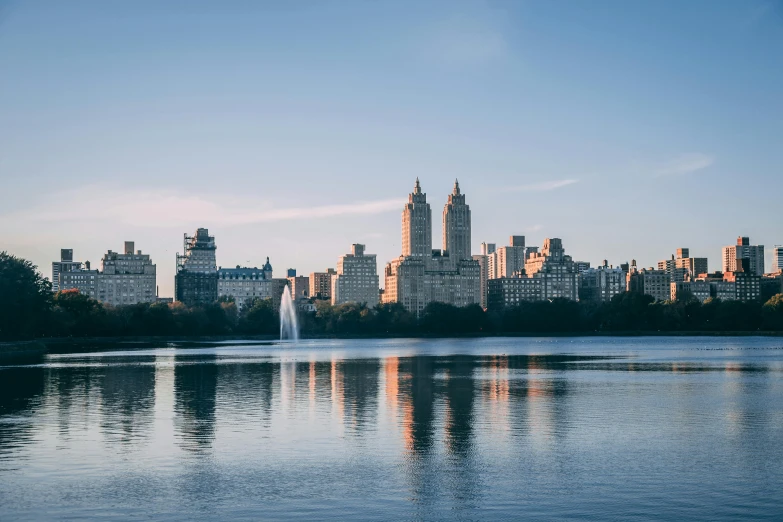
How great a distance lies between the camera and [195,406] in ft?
184

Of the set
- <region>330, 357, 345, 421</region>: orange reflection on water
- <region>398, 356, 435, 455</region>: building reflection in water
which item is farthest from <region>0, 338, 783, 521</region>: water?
<region>330, 357, 345, 421</region>: orange reflection on water

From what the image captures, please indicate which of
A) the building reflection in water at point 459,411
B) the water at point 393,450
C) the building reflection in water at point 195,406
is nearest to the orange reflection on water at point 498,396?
the water at point 393,450

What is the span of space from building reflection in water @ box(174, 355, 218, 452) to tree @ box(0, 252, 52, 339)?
45765 millimetres

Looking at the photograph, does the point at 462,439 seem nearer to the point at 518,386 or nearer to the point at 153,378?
the point at 518,386

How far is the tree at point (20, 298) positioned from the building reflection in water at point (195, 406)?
4576 centimetres

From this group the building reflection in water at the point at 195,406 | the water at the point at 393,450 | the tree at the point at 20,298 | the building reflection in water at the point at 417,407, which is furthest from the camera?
the tree at the point at 20,298

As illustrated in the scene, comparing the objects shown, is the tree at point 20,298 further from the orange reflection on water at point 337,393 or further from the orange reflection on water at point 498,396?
the orange reflection on water at point 498,396

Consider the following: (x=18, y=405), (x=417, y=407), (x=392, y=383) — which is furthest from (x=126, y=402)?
(x=392, y=383)

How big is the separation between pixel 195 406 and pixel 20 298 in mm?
87512

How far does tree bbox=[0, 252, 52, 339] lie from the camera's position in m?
130

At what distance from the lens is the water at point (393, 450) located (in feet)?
94.9

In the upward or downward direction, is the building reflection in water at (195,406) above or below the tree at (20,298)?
below

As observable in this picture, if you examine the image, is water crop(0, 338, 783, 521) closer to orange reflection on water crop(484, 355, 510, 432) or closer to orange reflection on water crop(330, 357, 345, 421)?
orange reflection on water crop(484, 355, 510, 432)

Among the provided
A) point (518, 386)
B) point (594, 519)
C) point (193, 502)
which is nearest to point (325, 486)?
point (193, 502)
